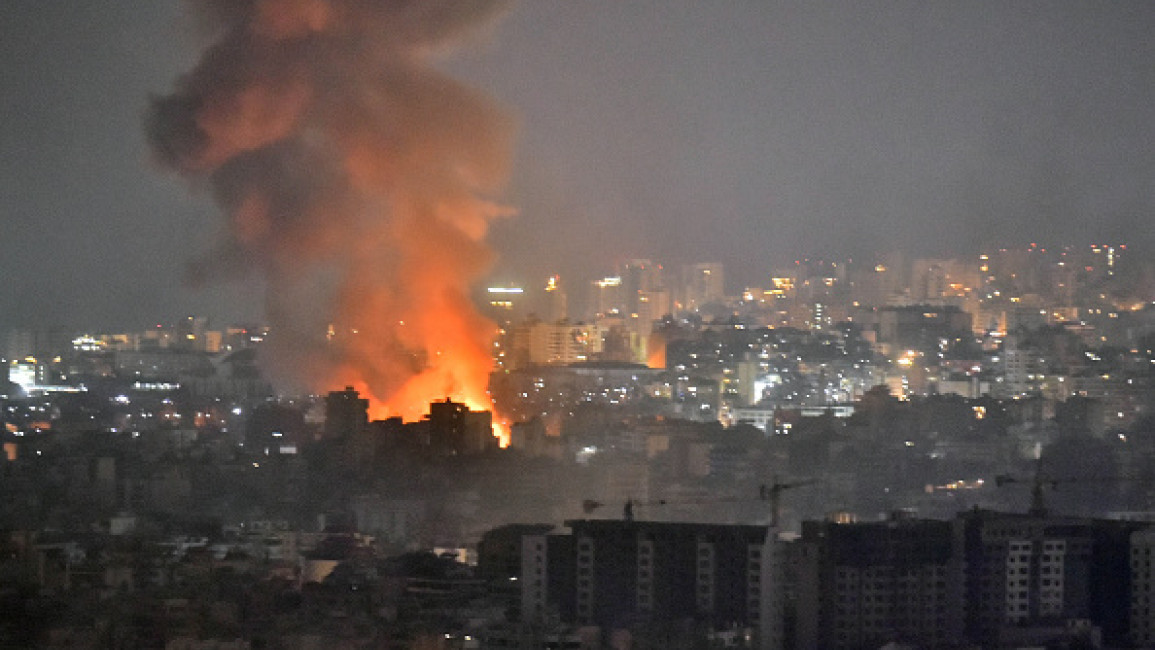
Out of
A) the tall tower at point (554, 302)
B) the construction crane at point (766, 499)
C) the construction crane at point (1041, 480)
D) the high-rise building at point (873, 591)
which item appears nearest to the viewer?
the high-rise building at point (873, 591)

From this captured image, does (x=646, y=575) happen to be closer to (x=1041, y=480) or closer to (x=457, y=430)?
(x=1041, y=480)

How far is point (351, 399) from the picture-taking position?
19.4 metres

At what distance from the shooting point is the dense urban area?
11.8 metres

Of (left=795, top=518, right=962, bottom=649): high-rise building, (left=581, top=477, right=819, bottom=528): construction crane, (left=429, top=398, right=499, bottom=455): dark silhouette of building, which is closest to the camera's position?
(left=795, top=518, right=962, bottom=649): high-rise building

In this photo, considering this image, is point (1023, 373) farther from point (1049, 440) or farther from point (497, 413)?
point (497, 413)

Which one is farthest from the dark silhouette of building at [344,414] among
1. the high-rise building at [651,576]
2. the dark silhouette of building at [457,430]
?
the high-rise building at [651,576]

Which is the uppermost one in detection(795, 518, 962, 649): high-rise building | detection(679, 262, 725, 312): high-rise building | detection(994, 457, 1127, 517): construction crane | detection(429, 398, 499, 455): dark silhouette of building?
detection(679, 262, 725, 312): high-rise building

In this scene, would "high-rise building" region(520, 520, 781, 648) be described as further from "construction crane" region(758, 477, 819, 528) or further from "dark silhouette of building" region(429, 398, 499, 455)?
"dark silhouette of building" region(429, 398, 499, 455)

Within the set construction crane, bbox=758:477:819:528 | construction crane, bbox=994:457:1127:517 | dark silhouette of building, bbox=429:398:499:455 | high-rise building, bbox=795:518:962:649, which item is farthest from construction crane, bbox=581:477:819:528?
high-rise building, bbox=795:518:962:649

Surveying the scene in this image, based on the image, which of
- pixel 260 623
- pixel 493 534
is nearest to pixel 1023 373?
pixel 493 534

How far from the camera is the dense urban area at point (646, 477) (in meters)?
11.8

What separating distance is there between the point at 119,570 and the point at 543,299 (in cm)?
1280

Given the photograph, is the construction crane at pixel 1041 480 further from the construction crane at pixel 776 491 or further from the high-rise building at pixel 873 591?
the high-rise building at pixel 873 591

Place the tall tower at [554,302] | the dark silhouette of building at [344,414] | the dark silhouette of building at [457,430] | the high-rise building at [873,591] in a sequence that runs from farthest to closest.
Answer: the tall tower at [554,302] → the dark silhouette of building at [344,414] → the dark silhouette of building at [457,430] → the high-rise building at [873,591]
